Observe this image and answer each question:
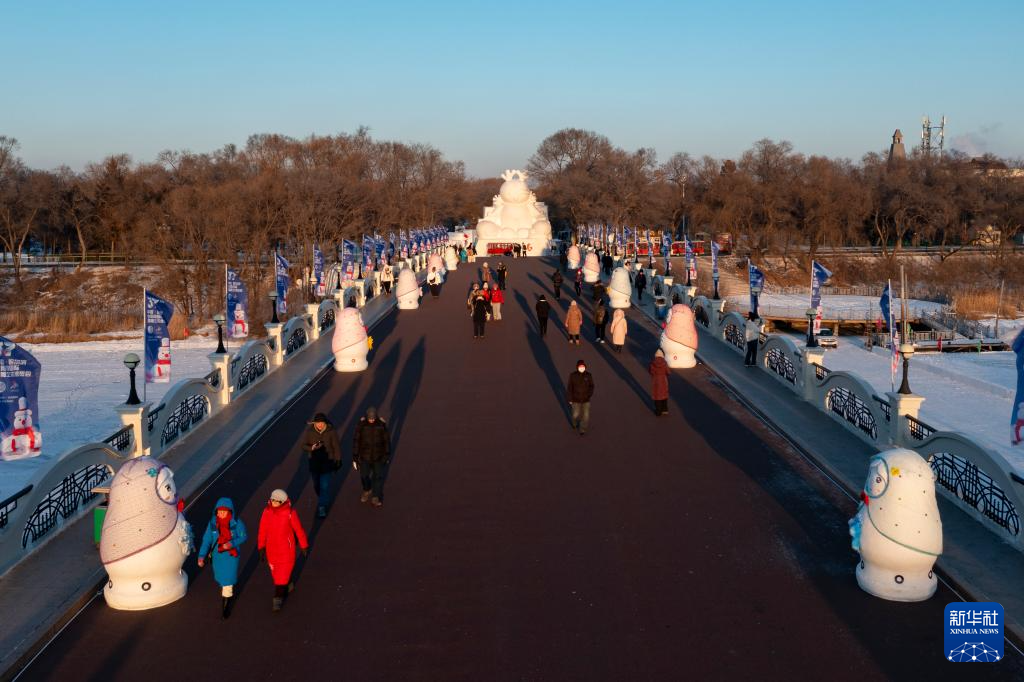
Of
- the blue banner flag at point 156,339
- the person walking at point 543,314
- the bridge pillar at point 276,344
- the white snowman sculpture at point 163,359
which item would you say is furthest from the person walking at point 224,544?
the person walking at point 543,314

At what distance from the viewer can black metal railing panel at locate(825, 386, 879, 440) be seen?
14.1 metres

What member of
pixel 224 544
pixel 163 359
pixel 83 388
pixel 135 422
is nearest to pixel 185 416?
pixel 163 359

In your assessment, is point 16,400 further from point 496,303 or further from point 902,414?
point 496,303

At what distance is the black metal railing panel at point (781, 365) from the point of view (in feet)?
60.1

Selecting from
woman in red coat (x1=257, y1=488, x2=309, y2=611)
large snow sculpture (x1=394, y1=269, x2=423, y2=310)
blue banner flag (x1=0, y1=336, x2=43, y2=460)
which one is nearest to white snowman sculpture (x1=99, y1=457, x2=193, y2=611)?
woman in red coat (x1=257, y1=488, x2=309, y2=611)

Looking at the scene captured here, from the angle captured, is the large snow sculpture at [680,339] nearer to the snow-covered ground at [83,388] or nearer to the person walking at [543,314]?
the person walking at [543,314]

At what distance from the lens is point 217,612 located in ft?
27.8

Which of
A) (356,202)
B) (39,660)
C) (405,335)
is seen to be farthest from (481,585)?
(356,202)

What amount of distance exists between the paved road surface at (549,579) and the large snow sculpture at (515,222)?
180ft

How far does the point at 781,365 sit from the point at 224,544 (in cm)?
1362

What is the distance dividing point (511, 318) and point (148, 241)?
39011 millimetres

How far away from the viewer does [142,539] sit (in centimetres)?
837

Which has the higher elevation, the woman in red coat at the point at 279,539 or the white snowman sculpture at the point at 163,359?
the white snowman sculpture at the point at 163,359

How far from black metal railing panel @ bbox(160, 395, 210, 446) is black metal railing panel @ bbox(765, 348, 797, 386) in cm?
1092
